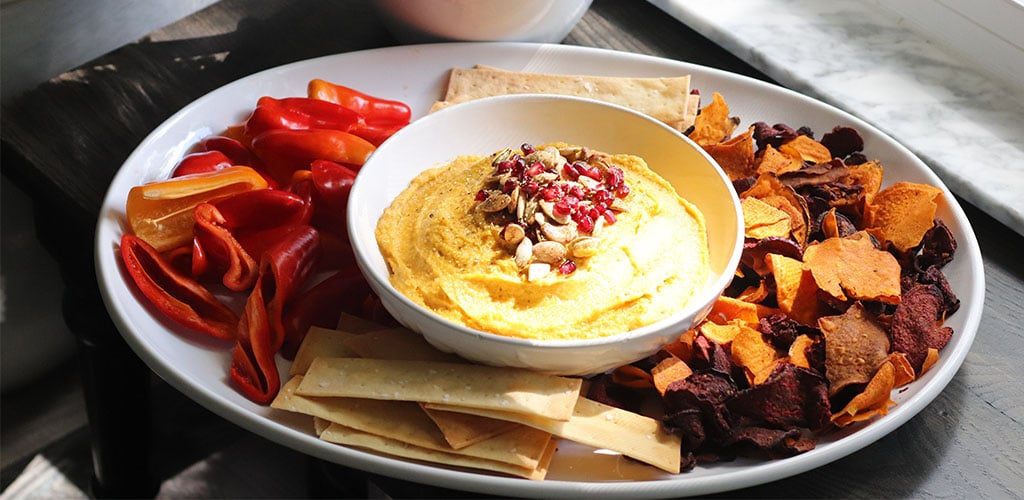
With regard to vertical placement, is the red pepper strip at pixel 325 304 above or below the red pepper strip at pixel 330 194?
below

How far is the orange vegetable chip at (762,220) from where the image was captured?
1.55 m

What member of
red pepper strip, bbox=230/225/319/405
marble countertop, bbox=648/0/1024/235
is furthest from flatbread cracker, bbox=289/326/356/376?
marble countertop, bbox=648/0/1024/235

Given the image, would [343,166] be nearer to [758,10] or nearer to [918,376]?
[918,376]

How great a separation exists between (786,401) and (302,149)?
3.01ft

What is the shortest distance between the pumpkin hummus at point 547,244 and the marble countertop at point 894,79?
0.72 metres

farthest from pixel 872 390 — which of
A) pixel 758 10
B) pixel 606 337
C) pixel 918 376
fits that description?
pixel 758 10

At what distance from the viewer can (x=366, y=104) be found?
1880 millimetres

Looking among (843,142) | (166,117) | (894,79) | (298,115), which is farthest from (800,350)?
(166,117)

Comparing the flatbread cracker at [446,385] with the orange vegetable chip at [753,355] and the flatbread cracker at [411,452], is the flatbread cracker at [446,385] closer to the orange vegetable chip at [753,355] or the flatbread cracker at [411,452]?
the flatbread cracker at [411,452]

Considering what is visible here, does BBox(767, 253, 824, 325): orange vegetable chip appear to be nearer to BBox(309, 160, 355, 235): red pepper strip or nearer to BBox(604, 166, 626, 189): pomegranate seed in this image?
BBox(604, 166, 626, 189): pomegranate seed

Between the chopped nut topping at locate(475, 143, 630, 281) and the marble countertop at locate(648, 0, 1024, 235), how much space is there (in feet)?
2.58

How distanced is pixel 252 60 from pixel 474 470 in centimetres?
123

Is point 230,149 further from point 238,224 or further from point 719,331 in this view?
point 719,331

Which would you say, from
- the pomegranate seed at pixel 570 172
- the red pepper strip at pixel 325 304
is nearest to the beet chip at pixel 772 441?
the pomegranate seed at pixel 570 172
